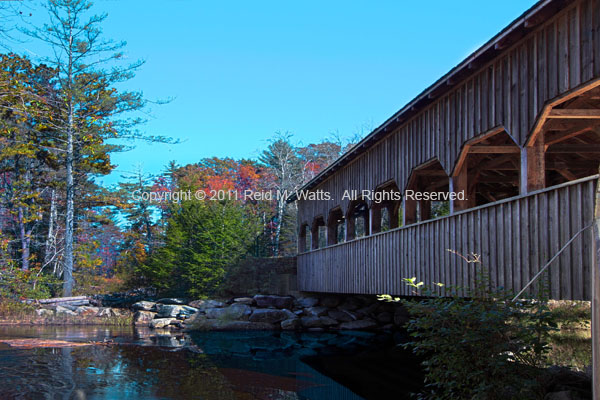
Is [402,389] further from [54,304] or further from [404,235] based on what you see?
[54,304]

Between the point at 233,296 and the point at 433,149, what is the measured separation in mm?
13987

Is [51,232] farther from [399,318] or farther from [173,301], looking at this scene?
[399,318]

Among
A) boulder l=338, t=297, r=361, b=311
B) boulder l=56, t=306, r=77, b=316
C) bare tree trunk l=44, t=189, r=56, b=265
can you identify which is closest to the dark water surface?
boulder l=338, t=297, r=361, b=311

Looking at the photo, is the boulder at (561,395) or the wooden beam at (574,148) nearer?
the boulder at (561,395)

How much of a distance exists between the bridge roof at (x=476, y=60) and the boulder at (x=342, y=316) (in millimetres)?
7655

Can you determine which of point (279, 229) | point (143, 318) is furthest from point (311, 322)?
point (279, 229)

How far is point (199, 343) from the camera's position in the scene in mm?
14602

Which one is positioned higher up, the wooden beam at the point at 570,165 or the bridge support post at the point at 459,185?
the wooden beam at the point at 570,165

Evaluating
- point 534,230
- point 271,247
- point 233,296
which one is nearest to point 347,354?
point 534,230

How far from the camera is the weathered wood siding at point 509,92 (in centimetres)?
618

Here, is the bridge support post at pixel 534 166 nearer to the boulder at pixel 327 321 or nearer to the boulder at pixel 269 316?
the boulder at pixel 327 321

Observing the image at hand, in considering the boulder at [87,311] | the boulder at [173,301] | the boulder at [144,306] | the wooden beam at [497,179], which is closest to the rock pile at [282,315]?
the boulder at [144,306]

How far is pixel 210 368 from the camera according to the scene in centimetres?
1045

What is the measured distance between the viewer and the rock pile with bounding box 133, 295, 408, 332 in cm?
1831
